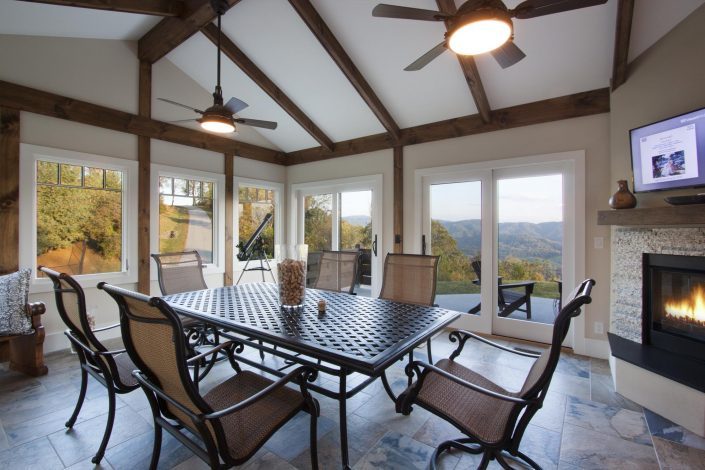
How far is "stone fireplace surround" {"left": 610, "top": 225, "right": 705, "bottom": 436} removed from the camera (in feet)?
6.98

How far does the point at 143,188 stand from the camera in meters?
3.97

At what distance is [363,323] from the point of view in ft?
6.30

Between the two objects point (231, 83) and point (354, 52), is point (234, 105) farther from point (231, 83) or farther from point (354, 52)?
point (231, 83)

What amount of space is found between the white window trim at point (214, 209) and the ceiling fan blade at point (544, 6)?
13.5 feet

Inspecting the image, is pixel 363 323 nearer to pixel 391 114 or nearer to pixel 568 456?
pixel 568 456

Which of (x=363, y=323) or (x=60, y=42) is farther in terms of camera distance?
(x=60, y=42)

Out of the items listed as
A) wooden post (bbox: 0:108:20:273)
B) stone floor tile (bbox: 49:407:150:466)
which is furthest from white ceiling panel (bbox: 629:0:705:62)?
wooden post (bbox: 0:108:20:273)

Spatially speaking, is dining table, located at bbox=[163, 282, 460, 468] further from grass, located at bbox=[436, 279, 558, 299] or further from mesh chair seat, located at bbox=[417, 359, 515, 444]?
grass, located at bbox=[436, 279, 558, 299]

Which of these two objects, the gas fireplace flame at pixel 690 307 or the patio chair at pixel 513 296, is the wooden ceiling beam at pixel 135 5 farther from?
the gas fireplace flame at pixel 690 307

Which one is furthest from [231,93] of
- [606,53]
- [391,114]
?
[606,53]

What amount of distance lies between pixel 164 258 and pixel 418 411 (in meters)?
2.58

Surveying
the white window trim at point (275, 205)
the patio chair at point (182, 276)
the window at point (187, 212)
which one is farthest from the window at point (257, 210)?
the patio chair at point (182, 276)

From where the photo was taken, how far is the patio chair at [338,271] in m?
3.05

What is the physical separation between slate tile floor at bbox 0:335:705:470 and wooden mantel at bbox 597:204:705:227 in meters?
1.34
